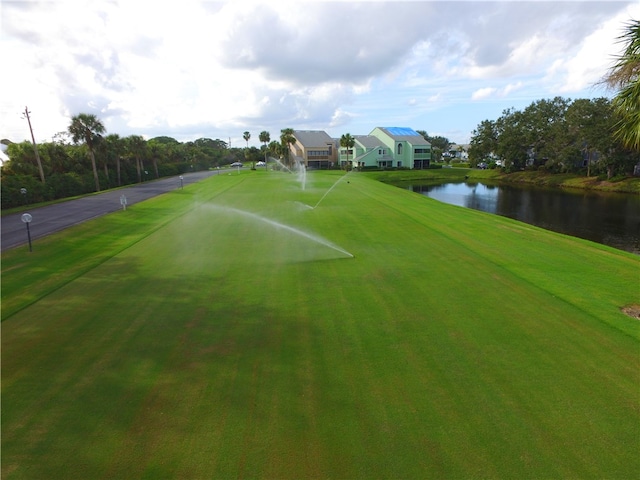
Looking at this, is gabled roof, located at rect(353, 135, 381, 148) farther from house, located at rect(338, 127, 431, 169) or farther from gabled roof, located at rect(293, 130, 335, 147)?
gabled roof, located at rect(293, 130, 335, 147)

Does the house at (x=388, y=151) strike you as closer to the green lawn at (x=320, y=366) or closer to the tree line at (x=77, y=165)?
the tree line at (x=77, y=165)

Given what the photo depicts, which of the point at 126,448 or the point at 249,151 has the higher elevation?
the point at 249,151

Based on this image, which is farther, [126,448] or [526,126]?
[526,126]

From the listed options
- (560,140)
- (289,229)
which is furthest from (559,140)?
(289,229)

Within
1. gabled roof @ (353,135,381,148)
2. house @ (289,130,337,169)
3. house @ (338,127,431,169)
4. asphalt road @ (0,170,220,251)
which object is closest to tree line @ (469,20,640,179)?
house @ (338,127,431,169)

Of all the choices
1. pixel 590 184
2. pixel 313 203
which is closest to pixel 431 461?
pixel 313 203

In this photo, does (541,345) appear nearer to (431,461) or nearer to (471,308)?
(471,308)

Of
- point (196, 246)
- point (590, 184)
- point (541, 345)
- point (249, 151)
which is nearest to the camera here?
point (541, 345)
